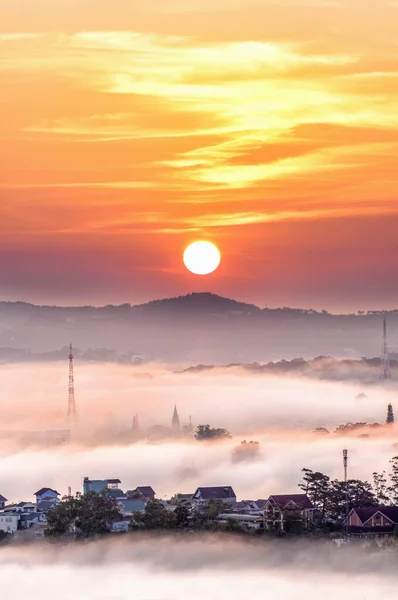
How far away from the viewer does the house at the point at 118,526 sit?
189 feet

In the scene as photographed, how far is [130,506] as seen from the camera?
209ft

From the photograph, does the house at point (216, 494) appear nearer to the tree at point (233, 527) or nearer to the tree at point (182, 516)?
the tree at point (182, 516)

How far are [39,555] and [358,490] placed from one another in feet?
32.6

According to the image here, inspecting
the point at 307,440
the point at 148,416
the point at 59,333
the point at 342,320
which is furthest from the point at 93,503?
the point at 59,333

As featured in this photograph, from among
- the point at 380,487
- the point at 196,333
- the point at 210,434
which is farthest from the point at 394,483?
the point at 196,333

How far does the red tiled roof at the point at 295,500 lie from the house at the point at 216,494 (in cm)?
454

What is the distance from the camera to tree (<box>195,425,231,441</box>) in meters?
97.4

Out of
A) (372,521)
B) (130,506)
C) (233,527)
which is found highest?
(130,506)

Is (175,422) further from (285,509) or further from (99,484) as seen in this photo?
(285,509)

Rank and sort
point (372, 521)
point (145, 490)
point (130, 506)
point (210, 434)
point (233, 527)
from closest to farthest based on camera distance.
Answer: point (233, 527) → point (372, 521) → point (130, 506) → point (145, 490) → point (210, 434)

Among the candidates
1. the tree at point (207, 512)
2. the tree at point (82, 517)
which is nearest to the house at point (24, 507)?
the tree at point (82, 517)

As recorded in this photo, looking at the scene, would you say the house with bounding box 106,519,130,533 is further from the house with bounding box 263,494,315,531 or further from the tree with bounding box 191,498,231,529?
the house with bounding box 263,494,315,531

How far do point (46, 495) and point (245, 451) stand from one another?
18.4 metres

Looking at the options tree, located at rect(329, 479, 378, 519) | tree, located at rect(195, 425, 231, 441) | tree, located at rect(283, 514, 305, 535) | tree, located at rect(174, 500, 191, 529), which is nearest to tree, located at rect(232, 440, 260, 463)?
tree, located at rect(195, 425, 231, 441)
